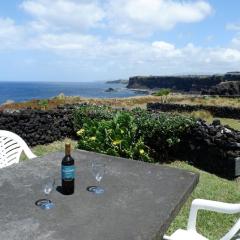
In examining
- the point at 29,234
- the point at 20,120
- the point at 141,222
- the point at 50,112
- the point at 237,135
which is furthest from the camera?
the point at 50,112

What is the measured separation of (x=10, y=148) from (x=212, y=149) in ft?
15.2

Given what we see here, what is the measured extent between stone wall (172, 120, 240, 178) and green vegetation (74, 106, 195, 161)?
25 centimetres

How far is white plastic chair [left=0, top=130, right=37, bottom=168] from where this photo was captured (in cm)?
562

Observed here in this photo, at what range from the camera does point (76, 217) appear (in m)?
2.79

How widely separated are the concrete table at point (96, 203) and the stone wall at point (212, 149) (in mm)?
4228

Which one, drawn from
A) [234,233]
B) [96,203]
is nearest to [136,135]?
[96,203]

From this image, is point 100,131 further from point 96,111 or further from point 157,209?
point 157,209

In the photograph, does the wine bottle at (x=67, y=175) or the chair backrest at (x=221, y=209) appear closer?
the chair backrest at (x=221, y=209)

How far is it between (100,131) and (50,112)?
3.26 metres

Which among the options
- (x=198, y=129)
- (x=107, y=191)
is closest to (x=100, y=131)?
(x=198, y=129)

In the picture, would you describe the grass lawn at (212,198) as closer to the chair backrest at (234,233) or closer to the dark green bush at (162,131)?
the dark green bush at (162,131)

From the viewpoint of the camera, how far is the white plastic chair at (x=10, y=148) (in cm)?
562

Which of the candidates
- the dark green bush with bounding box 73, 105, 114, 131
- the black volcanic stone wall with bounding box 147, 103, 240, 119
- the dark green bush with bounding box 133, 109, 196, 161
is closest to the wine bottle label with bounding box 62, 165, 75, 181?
the dark green bush with bounding box 133, 109, 196, 161

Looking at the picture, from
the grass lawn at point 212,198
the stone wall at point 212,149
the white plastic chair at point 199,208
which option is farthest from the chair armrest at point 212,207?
the stone wall at point 212,149
